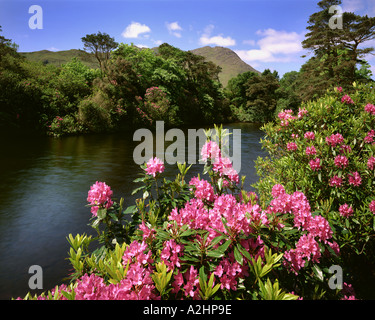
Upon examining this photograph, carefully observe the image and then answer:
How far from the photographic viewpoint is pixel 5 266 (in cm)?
478

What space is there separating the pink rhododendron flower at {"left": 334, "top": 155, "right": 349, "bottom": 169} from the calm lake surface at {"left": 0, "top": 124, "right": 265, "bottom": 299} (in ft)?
16.4

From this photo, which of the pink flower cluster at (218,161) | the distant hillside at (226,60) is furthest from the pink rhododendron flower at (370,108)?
the distant hillside at (226,60)

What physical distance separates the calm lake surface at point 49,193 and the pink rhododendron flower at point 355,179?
5.06 m

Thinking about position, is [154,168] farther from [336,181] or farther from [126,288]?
[336,181]

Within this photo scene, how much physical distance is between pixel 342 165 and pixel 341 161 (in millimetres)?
64

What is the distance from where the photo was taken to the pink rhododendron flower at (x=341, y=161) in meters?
3.15

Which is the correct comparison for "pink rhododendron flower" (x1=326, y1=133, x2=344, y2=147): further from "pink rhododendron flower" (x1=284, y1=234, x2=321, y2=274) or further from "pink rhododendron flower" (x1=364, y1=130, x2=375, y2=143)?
"pink rhododendron flower" (x1=284, y1=234, x2=321, y2=274)

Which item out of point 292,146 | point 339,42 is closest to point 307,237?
point 292,146

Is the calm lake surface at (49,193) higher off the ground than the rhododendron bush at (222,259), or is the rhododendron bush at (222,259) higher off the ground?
the rhododendron bush at (222,259)

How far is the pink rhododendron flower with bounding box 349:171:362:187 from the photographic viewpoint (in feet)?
10.1

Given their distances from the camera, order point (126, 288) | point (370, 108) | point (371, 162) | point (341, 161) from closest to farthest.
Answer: point (126, 288) < point (371, 162) < point (341, 161) < point (370, 108)

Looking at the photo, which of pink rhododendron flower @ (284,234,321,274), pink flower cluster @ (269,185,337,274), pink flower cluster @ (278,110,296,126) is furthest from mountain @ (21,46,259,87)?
pink rhododendron flower @ (284,234,321,274)

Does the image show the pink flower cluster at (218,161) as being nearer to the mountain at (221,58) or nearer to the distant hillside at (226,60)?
the mountain at (221,58)

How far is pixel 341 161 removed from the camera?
3164 mm
